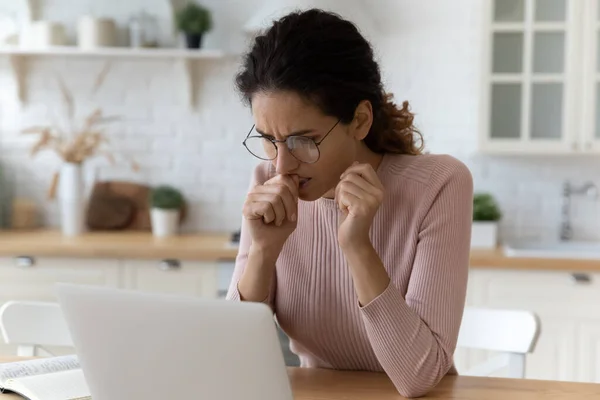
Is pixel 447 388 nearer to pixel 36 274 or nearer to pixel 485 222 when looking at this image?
pixel 485 222

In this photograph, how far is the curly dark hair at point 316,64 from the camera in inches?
62.5

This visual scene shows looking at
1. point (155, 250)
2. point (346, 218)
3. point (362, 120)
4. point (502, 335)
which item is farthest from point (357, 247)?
point (155, 250)

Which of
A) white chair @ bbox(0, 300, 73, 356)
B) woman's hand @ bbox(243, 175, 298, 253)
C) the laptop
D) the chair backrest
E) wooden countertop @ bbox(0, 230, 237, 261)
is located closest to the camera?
the laptop

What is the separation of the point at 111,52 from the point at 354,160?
2.32 m

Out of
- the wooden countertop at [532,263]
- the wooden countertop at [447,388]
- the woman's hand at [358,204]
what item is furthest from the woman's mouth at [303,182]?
the wooden countertop at [532,263]

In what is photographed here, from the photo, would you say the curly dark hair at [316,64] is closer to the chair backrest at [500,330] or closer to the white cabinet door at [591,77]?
the chair backrest at [500,330]

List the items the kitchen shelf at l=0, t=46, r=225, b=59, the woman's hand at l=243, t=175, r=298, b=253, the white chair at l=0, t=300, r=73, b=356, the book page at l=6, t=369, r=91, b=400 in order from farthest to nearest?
1. the kitchen shelf at l=0, t=46, r=225, b=59
2. the white chair at l=0, t=300, r=73, b=356
3. the woman's hand at l=243, t=175, r=298, b=253
4. the book page at l=6, t=369, r=91, b=400

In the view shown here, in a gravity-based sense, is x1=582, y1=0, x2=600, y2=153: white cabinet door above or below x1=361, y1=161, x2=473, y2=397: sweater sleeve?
above

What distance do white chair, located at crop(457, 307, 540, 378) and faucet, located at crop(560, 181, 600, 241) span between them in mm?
1870

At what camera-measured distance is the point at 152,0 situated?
3980 millimetres

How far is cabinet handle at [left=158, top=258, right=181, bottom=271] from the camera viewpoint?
3.45m

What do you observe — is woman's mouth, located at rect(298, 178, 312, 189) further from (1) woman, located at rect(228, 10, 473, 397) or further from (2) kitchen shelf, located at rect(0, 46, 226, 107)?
(2) kitchen shelf, located at rect(0, 46, 226, 107)

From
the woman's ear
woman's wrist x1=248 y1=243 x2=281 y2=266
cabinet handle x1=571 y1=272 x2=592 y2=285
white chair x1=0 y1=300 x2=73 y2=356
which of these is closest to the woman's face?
the woman's ear

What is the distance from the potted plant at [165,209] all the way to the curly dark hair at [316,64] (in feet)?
7.22
